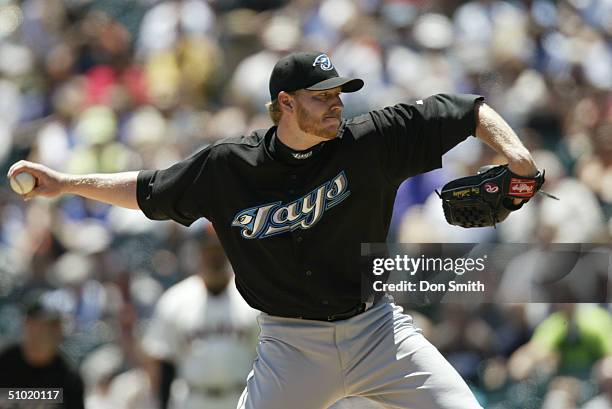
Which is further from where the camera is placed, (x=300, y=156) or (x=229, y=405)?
(x=229, y=405)

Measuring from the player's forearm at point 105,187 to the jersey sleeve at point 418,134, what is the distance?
3.53 feet

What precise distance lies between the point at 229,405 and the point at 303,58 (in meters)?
2.61

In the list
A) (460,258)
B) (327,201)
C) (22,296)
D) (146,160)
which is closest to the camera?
(327,201)

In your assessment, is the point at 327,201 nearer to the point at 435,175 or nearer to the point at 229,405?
the point at 229,405

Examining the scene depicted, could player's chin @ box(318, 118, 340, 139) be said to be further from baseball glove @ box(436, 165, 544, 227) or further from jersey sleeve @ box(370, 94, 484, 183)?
baseball glove @ box(436, 165, 544, 227)

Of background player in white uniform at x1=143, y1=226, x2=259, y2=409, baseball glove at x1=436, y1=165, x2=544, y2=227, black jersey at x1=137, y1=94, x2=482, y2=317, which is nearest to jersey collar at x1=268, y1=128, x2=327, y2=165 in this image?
black jersey at x1=137, y1=94, x2=482, y2=317

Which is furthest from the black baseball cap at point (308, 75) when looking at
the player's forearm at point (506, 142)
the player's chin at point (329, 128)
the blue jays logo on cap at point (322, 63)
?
the player's forearm at point (506, 142)

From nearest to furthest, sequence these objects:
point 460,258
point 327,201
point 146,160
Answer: point 327,201 < point 460,258 < point 146,160

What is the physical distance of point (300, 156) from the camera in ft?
13.8

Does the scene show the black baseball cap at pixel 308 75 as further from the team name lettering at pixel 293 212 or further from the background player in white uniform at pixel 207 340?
the background player in white uniform at pixel 207 340

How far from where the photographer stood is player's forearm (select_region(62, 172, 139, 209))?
436 centimetres

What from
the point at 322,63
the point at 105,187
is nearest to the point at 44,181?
the point at 105,187

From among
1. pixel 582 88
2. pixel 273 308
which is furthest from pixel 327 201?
pixel 582 88

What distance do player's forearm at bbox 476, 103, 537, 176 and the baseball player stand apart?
0.6 inches
